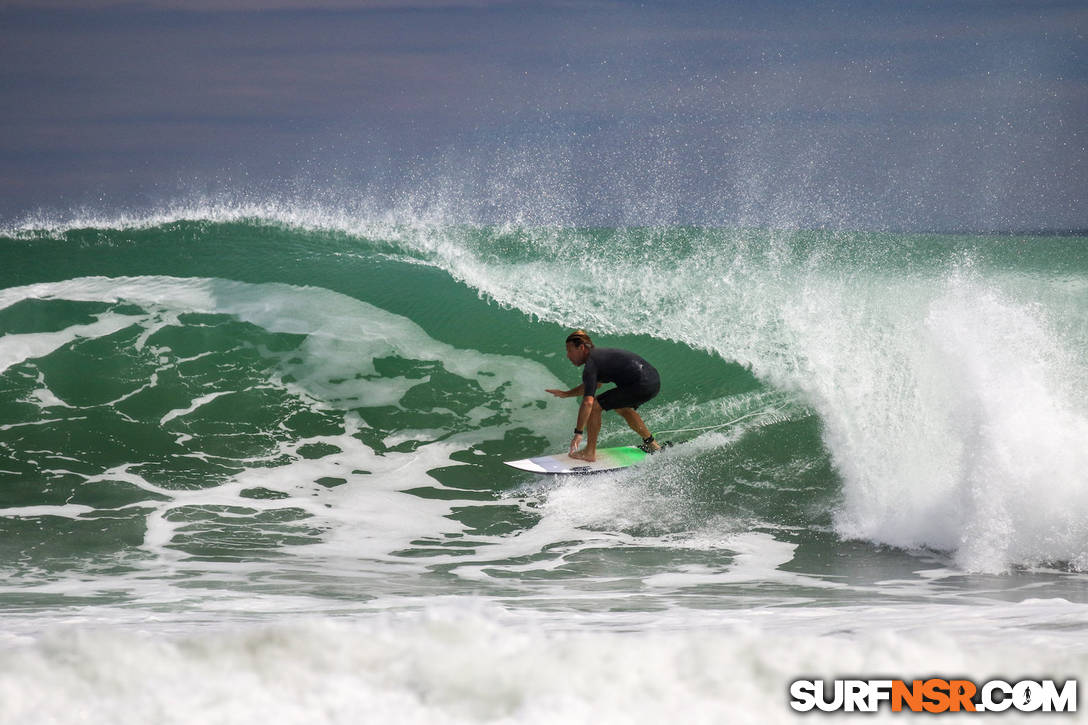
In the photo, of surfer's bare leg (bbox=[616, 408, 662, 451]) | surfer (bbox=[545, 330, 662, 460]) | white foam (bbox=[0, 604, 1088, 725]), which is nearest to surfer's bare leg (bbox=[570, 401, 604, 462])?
surfer (bbox=[545, 330, 662, 460])

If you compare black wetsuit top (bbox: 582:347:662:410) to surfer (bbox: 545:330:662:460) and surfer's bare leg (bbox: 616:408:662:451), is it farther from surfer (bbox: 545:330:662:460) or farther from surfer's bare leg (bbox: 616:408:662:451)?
surfer's bare leg (bbox: 616:408:662:451)

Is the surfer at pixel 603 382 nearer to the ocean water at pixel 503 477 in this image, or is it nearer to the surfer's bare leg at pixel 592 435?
the surfer's bare leg at pixel 592 435

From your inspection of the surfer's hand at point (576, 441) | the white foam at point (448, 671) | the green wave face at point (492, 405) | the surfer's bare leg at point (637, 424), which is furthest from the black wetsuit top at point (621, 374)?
the white foam at point (448, 671)

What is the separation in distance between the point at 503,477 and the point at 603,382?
47.6 inches

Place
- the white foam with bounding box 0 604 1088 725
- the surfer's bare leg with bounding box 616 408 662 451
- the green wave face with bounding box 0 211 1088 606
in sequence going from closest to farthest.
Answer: the white foam with bounding box 0 604 1088 725
the green wave face with bounding box 0 211 1088 606
the surfer's bare leg with bounding box 616 408 662 451

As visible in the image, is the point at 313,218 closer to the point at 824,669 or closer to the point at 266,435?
the point at 266,435

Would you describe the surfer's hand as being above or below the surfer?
below

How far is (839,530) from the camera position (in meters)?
6.32

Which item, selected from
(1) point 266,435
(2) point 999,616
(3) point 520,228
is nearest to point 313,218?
(3) point 520,228

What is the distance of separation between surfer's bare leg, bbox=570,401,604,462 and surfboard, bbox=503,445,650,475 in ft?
0.13

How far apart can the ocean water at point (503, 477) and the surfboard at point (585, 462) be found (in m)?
0.11

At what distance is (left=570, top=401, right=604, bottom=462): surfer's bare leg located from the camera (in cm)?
725

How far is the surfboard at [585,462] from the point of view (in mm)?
7141

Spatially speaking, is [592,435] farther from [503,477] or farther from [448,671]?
[448,671]
